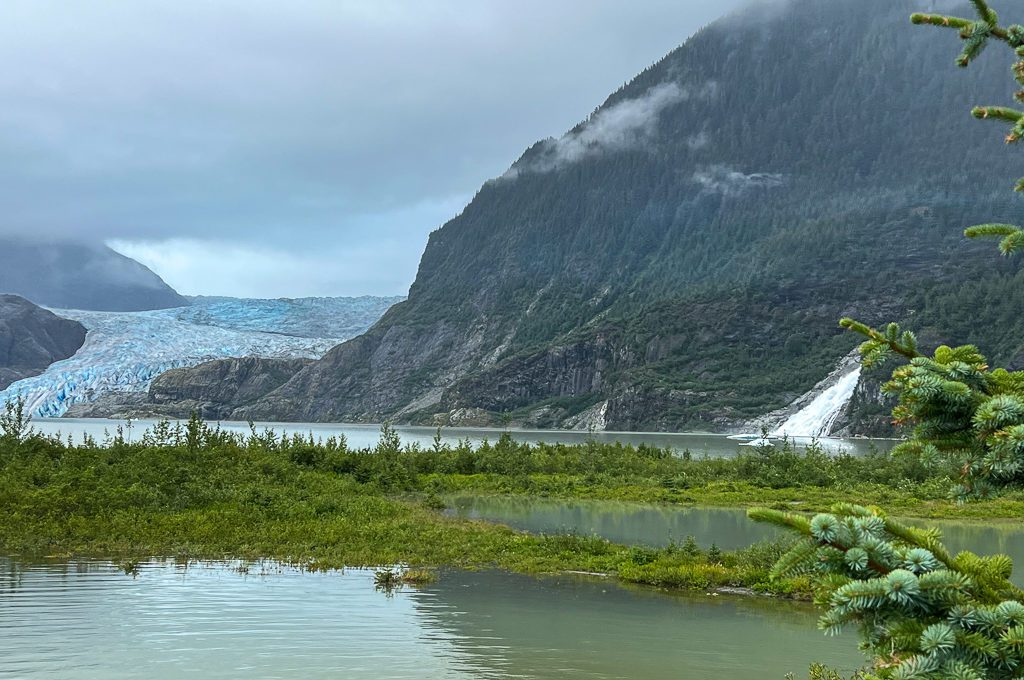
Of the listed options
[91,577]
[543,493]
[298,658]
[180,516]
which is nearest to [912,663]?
[298,658]

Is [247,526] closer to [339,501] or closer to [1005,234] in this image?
[339,501]

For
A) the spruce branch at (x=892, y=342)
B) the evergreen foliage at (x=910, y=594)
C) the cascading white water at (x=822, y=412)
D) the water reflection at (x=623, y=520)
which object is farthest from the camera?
the cascading white water at (x=822, y=412)

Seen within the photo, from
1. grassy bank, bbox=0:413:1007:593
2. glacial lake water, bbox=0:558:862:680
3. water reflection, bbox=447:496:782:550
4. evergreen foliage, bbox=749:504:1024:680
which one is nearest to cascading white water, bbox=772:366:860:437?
grassy bank, bbox=0:413:1007:593

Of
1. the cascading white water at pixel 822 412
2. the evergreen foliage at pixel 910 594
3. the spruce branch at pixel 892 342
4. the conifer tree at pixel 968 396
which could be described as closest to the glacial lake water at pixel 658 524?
the spruce branch at pixel 892 342

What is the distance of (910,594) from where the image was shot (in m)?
4.44

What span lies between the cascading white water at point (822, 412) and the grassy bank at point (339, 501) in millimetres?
106375

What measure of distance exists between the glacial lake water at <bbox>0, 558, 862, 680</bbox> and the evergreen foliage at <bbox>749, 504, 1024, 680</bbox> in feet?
37.0

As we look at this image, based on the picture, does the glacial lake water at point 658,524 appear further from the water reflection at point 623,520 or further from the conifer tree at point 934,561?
the conifer tree at point 934,561

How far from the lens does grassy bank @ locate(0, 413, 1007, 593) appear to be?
2644cm

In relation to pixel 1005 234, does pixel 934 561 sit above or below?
below

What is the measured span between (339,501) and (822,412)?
14736 cm

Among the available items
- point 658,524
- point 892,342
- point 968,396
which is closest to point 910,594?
point 968,396

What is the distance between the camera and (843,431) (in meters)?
152

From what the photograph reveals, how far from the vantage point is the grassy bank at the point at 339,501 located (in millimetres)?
26438
